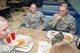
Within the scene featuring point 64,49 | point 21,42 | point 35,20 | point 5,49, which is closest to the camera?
point 64,49

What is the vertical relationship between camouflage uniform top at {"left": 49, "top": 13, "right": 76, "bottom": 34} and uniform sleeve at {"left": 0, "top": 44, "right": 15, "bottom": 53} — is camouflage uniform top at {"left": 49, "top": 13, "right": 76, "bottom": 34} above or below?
below

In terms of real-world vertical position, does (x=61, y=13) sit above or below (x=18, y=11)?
above

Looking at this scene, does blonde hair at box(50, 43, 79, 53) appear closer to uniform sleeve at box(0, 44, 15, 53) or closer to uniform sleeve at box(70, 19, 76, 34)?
uniform sleeve at box(0, 44, 15, 53)

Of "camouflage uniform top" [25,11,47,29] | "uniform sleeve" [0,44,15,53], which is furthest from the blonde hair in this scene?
"camouflage uniform top" [25,11,47,29]

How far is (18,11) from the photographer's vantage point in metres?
7.12

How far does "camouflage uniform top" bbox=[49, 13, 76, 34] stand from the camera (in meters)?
3.00

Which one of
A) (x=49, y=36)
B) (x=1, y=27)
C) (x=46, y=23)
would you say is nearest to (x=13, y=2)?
(x=46, y=23)

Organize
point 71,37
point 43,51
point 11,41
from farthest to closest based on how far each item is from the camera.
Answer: point 71,37 → point 11,41 → point 43,51

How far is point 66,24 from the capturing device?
3.05 m

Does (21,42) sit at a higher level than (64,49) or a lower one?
lower

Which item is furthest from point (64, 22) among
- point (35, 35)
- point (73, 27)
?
point (35, 35)

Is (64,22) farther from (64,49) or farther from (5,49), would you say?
(64,49)

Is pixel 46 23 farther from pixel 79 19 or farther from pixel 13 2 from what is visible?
pixel 13 2

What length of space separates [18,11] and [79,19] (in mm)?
4042
